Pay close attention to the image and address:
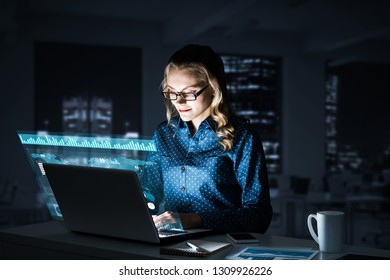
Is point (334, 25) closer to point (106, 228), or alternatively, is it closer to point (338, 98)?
point (338, 98)

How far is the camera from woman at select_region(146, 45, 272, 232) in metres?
1.79

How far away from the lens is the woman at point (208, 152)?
179cm

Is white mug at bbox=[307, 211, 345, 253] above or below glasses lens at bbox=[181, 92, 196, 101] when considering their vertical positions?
below

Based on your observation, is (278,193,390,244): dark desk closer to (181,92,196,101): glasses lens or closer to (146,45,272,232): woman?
(146,45,272,232): woman

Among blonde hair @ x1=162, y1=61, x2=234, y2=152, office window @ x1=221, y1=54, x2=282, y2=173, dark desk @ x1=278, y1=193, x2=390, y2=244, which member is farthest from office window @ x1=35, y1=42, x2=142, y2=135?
blonde hair @ x1=162, y1=61, x2=234, y2=152

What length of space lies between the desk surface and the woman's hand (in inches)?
Result: 2.8

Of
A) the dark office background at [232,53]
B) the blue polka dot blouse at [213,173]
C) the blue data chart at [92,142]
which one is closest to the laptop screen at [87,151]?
the blue data chart at [92,142]

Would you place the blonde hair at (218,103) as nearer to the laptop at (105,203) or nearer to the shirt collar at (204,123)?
the shirt collar at (204,123)

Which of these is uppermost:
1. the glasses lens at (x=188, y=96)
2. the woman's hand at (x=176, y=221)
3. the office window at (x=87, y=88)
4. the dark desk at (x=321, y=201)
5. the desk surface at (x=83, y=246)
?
the office window at (x=87, y=88)

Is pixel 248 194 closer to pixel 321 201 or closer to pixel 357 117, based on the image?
pixel 321 201

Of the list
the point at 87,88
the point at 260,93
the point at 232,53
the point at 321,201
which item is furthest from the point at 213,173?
the point at 260,93

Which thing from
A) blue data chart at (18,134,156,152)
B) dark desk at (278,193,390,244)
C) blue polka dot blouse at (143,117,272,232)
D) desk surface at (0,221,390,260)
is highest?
blue data chart at (18,134,156,152)
